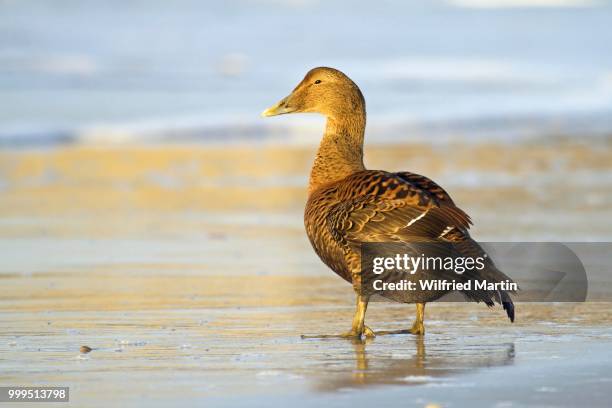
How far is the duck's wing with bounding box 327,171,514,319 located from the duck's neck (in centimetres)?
68

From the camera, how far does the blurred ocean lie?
63.6ft

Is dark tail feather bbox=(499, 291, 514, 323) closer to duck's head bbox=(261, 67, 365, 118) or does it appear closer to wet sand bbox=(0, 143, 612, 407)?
wet sand bbox=(0, 143, 612, 407)

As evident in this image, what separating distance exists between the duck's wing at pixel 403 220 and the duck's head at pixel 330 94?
3.55ft

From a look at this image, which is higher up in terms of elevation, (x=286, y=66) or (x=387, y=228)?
A: (x=286, y=66)

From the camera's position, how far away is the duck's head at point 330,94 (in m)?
7.41

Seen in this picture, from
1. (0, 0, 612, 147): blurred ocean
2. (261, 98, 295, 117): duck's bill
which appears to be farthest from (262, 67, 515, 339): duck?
(0, 0, 612, 147): blurred ocean

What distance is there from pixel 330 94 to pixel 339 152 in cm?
43

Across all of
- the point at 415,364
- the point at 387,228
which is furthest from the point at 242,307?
the point at 415,364

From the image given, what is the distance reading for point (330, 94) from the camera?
747 centimetres

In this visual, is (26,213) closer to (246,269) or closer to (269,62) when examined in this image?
(246,269)

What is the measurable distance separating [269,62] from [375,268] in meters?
24.1

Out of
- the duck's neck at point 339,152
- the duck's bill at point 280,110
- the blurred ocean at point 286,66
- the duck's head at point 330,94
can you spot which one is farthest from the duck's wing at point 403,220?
the blurred ocean at point 286,66

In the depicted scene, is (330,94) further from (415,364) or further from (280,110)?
(415,364)

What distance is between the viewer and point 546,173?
1374 centimetres
